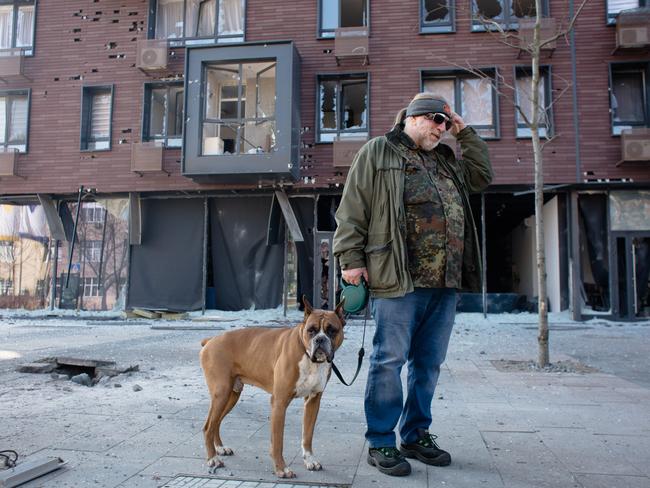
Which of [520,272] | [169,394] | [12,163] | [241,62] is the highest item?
[241,62]

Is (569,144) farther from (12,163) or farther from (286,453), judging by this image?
(12,163)

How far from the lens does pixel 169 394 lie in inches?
206

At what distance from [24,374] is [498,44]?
13.7m

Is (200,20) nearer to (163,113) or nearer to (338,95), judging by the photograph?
(163,113)

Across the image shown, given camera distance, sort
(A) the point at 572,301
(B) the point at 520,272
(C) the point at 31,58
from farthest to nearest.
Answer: (B) the point at 520,272 → (C) the point at 31,58 → (A) the point at 572,301

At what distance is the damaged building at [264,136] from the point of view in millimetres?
14250

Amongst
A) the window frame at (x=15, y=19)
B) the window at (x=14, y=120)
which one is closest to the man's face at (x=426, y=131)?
the window at (x=14, y=120)

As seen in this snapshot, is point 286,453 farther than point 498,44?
No

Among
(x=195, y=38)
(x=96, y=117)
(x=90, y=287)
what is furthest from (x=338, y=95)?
(x=90, y=287)

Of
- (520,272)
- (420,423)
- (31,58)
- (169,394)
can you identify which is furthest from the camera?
(520,272)

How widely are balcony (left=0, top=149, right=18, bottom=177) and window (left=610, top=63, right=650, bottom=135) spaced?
1723cm

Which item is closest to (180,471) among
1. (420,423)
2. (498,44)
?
(420,423)

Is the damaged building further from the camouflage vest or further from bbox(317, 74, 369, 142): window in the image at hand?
the camouflage vest

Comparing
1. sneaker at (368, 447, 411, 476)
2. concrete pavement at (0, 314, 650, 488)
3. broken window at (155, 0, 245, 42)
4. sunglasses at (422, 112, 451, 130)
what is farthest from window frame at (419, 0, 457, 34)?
sneaker at (368, 447, 411, 476)
